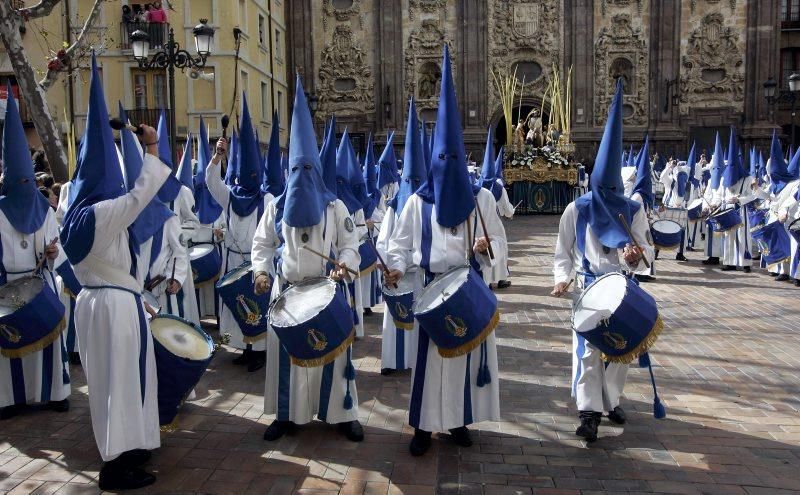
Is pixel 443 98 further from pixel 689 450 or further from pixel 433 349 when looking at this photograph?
pixel 689 450

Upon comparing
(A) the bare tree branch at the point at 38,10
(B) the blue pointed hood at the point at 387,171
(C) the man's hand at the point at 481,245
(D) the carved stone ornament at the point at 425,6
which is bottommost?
(C) the man's hand at the point at 481,245

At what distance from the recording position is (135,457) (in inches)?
186

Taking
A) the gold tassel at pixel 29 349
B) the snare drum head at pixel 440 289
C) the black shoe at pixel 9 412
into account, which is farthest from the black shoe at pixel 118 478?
the snare drum head at pixel 440 289

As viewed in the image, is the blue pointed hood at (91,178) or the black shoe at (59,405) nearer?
the blue pointed hood at (91,178)

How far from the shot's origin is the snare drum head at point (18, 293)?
5.67 metres

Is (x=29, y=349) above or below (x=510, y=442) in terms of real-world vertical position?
above

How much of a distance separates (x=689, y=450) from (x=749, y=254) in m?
9.98

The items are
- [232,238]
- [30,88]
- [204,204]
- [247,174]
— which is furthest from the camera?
[30,88]

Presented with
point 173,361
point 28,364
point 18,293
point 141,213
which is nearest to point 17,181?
point 18,293

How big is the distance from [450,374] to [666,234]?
8841 millimetres

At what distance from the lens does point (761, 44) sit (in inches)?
1261

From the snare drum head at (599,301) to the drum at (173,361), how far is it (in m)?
2.59

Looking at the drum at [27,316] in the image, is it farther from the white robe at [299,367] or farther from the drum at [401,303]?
the drum at [401,303]

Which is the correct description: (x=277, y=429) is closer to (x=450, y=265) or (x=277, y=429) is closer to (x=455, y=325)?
(x=455, y=325)
